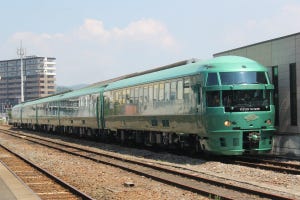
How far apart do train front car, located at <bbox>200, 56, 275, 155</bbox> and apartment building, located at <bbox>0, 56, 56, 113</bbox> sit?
129041mm

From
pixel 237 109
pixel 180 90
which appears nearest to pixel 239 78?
pixel 237 109

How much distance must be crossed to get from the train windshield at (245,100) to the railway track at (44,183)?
18.9ft

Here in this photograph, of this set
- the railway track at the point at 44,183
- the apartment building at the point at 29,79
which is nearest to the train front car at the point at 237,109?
the railway track at the point at 44,183

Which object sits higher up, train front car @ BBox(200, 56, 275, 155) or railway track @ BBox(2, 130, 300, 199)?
train front car @ BBox(200, 56, 275, 155)

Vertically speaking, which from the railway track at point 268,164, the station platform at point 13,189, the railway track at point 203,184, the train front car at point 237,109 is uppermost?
the train front car at point 237,109

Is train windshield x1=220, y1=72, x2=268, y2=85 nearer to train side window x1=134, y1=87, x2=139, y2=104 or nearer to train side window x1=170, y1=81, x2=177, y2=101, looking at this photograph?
train side window x1=170, y1=81, x2=177, y2=101

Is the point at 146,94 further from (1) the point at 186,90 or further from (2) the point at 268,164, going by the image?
(2) the point at 268,164

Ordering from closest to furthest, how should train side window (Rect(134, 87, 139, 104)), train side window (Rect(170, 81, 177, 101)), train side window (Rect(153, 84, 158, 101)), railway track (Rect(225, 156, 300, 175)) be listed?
railway track (Rect(225, 156, 300, 175)) → train side window (Rect(170, 81, 177, 101)) → train side window (Rect(153, 84, 158, 101)) → train side window (Rect(134, 87, 139, 104))

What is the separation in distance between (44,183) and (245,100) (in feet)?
21.9

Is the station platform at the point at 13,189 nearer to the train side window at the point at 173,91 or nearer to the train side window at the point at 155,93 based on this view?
the train side window at the point at 173,91

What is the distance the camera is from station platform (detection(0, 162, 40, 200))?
10.3 m

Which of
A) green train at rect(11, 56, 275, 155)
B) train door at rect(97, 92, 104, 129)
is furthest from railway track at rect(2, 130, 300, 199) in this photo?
train door at rect(97, 92, 104, 129)

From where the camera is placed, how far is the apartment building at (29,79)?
14612 centimetres

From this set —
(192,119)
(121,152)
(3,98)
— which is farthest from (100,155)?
(3,98)
